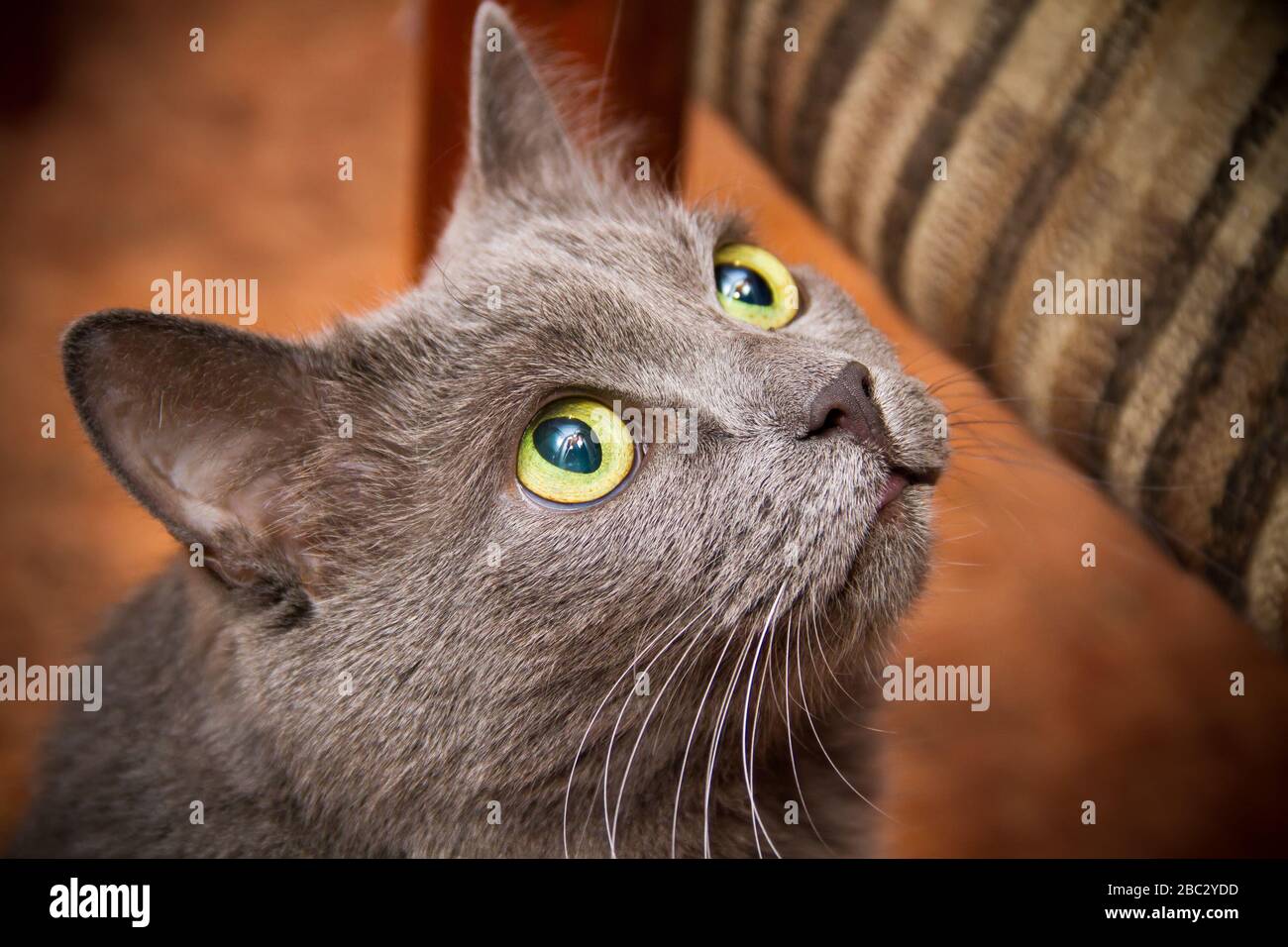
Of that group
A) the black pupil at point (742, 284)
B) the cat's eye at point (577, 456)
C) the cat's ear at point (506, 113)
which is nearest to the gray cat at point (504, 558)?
the cat's eye at point (577, 456)

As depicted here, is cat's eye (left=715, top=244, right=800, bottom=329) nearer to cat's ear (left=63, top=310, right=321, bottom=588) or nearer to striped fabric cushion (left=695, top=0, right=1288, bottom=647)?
striped fabric cushion (left=695, top=0, right=1288, bottom=647)

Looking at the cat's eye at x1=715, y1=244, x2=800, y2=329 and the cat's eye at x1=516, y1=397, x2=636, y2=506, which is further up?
the cat's eye at x1=715, y1=244, x2=800, y2=329

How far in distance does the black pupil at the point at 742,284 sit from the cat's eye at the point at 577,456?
291mm

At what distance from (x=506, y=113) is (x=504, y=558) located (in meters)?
0.68

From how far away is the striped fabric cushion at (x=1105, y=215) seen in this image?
47.4 inches

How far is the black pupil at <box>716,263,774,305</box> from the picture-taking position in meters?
1.27

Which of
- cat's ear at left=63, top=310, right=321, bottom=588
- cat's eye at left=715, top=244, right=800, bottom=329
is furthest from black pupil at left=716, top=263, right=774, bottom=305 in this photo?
cat's ear at left=63, top=310, right=321, bottom=588

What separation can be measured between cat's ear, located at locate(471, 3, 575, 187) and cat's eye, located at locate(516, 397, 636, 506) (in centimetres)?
48

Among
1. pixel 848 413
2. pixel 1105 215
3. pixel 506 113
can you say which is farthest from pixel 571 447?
pixel 1105 215

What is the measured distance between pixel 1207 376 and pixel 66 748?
1.38 m

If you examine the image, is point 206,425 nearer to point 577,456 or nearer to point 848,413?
point 577,456

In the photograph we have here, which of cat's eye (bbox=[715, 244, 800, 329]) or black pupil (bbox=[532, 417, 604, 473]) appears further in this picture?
cat's eye (bbox=[715, 244, 800, 329])
